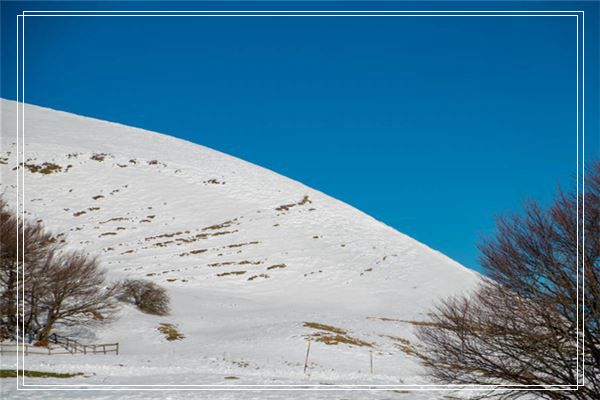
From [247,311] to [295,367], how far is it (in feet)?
67.4

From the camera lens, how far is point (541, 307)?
35.1 ft

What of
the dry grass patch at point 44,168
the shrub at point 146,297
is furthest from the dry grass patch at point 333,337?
the dry grass patch at point 44,168

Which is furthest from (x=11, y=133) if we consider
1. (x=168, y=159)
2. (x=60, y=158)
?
(x=168, y=159)

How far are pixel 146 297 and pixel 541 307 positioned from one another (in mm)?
37573

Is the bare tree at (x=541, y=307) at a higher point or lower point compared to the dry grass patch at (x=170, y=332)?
higher

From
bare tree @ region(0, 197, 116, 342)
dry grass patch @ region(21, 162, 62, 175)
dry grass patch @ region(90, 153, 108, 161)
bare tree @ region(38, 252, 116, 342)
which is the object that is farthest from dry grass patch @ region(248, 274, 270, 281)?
dry grass patch @ region(90, 153, 108, 161)

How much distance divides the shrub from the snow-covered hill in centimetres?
132

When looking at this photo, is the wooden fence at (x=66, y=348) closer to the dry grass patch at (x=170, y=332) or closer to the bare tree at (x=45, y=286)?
the bare tree at (x=45, y=286)

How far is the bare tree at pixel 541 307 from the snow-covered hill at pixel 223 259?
34.5 ft

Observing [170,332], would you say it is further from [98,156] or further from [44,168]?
[98,156]

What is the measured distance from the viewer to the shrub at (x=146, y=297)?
43.0m

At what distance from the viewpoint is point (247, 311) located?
47438 millimetres

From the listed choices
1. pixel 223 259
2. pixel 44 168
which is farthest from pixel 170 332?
pixel 44 168

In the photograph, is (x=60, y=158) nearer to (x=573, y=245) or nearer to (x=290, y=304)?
(x=290, y=304)
